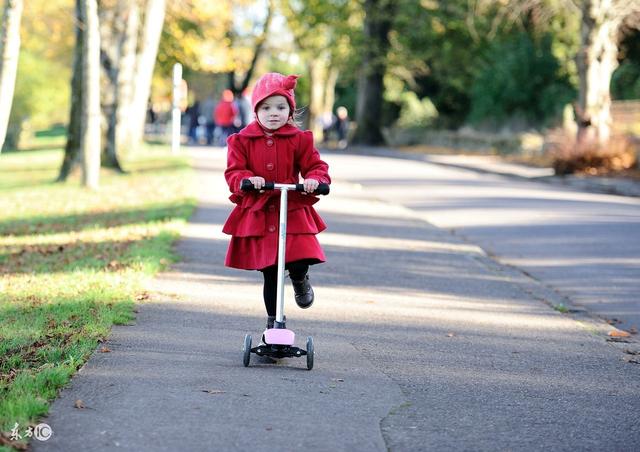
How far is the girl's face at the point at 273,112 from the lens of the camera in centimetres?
679

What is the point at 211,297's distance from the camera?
9398 mm

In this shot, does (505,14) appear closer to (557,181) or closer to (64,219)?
(557,181)

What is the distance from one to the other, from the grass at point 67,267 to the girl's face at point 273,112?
1.68 m

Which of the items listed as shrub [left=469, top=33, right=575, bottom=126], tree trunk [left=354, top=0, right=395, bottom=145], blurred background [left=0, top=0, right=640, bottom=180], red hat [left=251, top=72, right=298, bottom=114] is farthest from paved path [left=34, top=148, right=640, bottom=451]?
tree trunk [left=354, top=0, right=395, bottom=145]

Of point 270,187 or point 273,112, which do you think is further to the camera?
point 273,112

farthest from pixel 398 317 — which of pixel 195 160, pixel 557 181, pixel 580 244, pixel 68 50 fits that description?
pixel 68 50

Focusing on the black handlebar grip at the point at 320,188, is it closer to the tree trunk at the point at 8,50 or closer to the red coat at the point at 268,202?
the red coat at the point at 268,202

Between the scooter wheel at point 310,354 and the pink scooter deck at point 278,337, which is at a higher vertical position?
the pink scooter deck at point 278,337

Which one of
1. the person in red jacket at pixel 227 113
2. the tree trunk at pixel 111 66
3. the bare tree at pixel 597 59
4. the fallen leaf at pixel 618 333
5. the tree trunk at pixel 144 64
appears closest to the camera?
the fallen leaf at pixel 618 333

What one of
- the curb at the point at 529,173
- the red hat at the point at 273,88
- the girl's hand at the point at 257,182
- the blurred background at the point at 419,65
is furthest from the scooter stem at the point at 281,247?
the blurred background at the point at 419,65

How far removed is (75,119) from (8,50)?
10.9 meters

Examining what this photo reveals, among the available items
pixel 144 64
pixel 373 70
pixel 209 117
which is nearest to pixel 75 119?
pixel 144 64

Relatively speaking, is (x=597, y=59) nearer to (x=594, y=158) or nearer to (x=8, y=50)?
(x=594, y=158)

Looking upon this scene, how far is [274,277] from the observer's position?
714 cm
